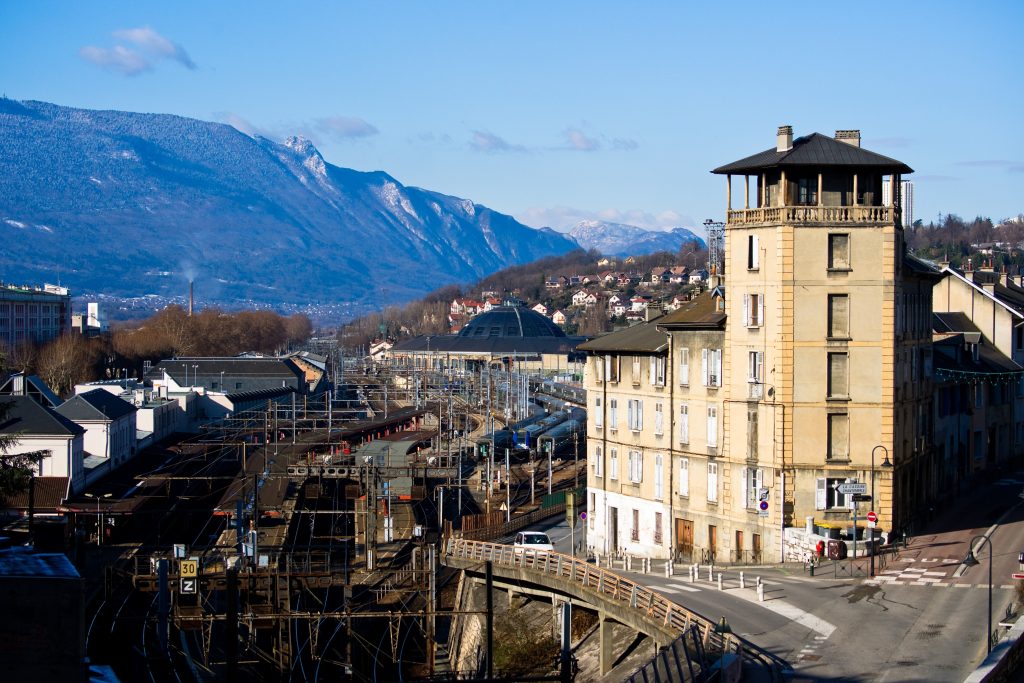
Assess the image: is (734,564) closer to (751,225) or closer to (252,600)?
(751,225)

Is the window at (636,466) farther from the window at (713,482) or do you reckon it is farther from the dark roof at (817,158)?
the dark roof at (817,158)

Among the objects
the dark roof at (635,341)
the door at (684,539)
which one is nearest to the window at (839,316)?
the dark roof at (635,341)

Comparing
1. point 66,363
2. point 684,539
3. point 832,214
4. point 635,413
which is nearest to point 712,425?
point 684,539

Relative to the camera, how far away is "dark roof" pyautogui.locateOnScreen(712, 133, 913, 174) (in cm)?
4025

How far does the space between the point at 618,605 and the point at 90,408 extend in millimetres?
59239

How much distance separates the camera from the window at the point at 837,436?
39688 millimetres

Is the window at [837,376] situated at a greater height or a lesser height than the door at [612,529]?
greater

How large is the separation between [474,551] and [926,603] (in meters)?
15.6

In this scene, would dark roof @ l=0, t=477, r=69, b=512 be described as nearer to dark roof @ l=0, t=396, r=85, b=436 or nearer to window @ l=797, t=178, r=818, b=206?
dark roof @ l=0, t=396, r=85, b=436

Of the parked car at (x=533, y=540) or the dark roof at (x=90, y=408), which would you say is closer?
the parked car at (x=533, y=540)

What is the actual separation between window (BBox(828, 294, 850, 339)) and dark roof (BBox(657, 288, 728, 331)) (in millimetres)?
3502

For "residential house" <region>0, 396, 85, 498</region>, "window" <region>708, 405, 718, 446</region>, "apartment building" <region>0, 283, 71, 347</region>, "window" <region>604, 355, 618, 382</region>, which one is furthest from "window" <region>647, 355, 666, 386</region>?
"apartment building" <region>0, 283, 71, 347</region>

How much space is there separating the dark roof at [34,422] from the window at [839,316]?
4764 centimetres

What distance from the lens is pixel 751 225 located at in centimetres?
4050
